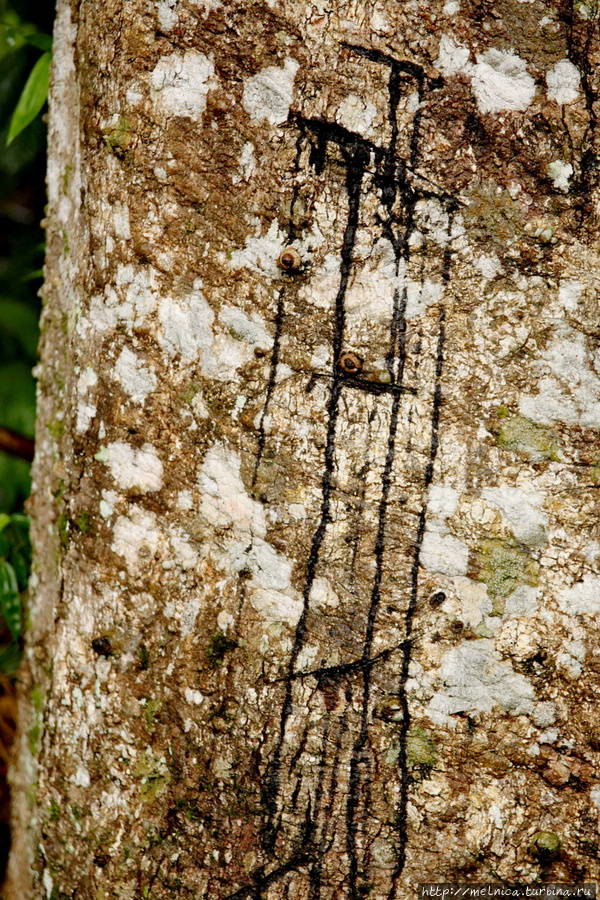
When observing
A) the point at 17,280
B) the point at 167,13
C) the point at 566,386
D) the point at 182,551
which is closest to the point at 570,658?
the point at 566,386

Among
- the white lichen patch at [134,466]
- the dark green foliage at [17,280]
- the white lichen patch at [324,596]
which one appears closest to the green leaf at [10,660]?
the dark green foliage at [17,280]

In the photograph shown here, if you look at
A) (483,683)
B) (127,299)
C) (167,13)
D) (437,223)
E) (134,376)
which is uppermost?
(167,13)

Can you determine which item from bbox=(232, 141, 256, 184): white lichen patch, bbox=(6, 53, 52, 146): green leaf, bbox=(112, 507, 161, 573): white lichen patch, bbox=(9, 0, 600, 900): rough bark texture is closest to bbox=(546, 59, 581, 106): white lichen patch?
bbox=(9, 0, 600, 900): rough bark texture

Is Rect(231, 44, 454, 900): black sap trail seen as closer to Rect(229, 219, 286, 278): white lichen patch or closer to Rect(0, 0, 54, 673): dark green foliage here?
Rect(229, 219, 286, 278): white lichen patch

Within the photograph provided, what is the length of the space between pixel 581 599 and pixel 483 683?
0.23 meters

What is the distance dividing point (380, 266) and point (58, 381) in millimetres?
793

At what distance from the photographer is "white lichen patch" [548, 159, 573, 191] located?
1.11 meters

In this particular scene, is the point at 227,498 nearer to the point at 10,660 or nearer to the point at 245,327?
the point at 245,327

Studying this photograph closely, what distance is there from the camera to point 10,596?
1722 millimetres

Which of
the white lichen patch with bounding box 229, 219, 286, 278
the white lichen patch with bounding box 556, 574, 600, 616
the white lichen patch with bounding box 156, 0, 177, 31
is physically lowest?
the white lichen patch with bounding box 556, 574, 600, 616

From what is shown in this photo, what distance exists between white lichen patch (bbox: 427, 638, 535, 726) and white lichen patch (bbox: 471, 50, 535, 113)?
3.14ft

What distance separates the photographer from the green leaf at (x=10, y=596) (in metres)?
1.71

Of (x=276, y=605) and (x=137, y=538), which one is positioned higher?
(x=137, y=538)

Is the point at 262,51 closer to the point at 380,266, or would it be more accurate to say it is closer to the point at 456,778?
the point at 380,266
